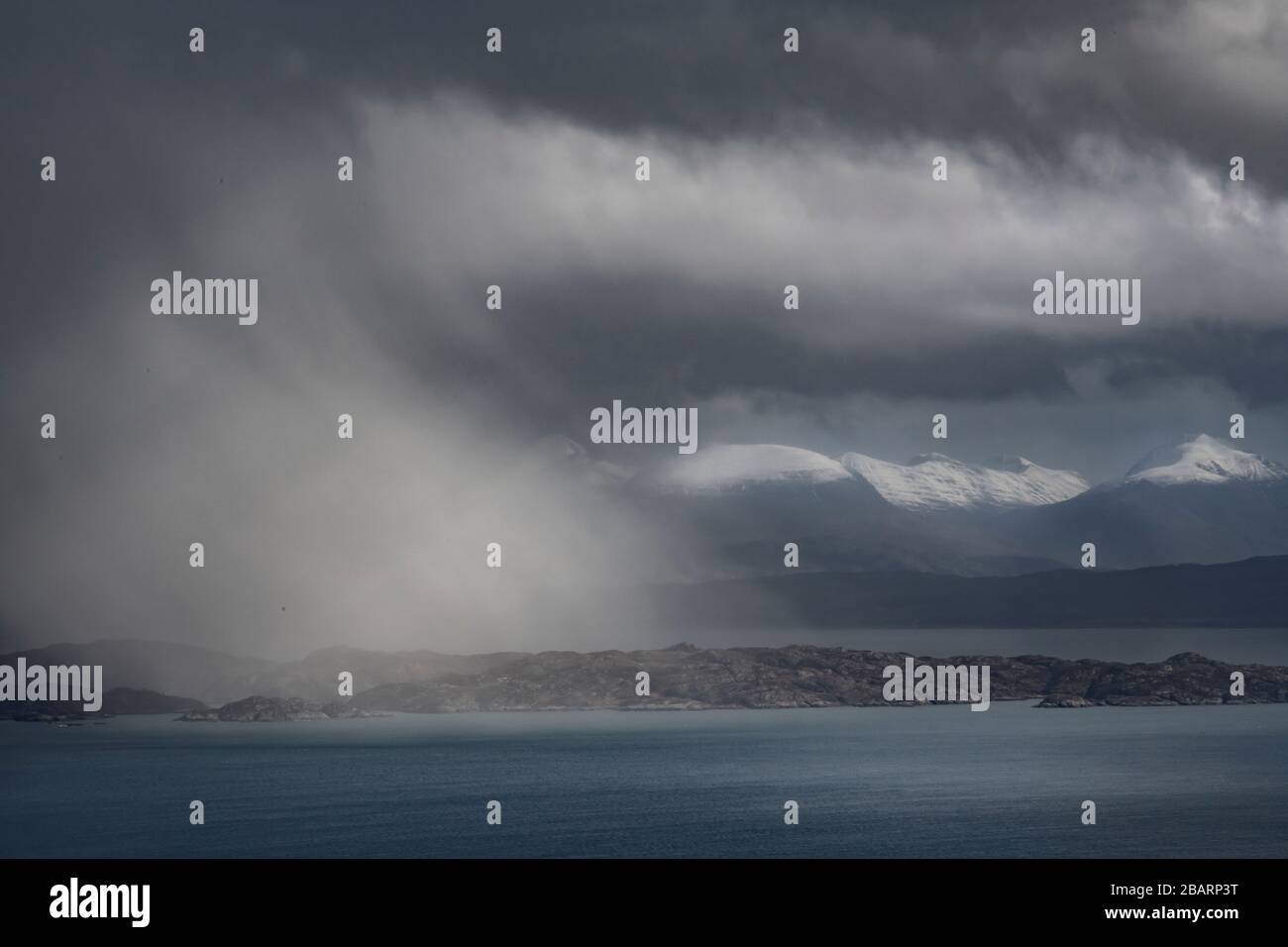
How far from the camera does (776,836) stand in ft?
506
